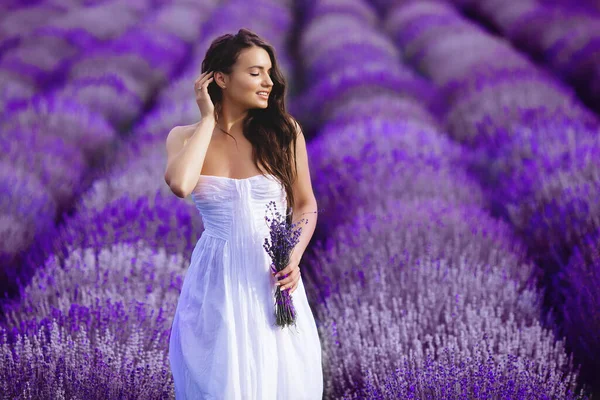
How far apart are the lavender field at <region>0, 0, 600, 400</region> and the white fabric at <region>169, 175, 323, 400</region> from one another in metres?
0.43

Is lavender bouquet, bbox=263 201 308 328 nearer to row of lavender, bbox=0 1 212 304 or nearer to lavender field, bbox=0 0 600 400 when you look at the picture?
lavender field, bbox=0 0 600 400

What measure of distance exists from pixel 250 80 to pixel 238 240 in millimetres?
432

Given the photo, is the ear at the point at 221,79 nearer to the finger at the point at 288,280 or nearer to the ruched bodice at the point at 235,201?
the ruched bodice at the point at 235,201

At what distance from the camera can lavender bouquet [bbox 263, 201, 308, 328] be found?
1604 mm

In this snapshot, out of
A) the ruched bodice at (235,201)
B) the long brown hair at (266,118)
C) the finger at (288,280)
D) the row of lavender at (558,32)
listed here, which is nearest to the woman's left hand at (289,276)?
the finger at (288,280)

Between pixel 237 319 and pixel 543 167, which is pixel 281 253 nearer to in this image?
pixel 237 319

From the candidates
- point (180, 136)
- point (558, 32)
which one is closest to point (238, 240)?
point (180, 136)

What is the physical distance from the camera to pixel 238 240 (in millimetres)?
1719

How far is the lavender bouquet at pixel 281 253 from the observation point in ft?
5.26

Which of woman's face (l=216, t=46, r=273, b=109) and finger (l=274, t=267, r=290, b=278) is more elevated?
woman's face (l=216, t=46, r=273, b=109)

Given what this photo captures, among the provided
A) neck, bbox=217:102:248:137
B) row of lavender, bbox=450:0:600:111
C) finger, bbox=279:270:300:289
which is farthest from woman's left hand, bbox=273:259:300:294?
row of lavender, bbox=450:0:600:111

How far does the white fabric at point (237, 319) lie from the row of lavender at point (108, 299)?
1.30 feet

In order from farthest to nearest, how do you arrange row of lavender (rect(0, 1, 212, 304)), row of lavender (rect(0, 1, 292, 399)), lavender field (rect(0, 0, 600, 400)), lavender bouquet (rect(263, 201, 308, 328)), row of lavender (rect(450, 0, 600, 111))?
1. row of lavender (rect(450, 0, 600, 111))
2. row of lavender (rect(0, 1, 212, 304))
3. lavender field (rect(0, 0, 600, 400))
4. row of lavender (rect(0, 1, 292, 399))
5. lavender bouquet (rect(263, 201, 308, 328))

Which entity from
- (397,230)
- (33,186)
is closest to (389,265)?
(397,230)
